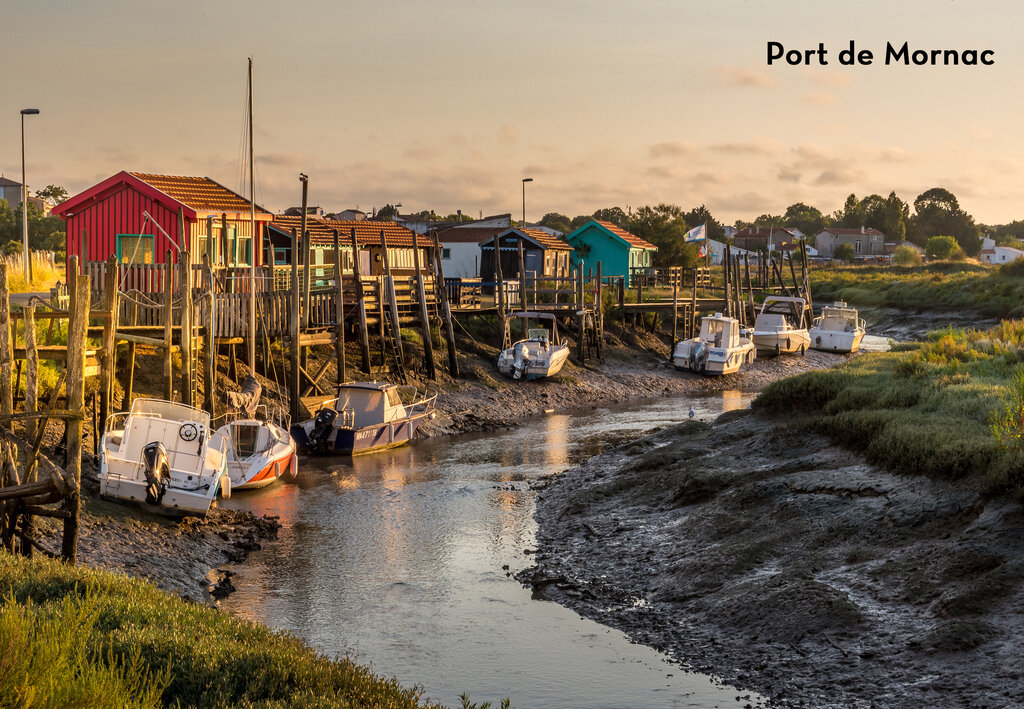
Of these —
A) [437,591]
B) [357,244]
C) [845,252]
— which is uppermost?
[845,252]

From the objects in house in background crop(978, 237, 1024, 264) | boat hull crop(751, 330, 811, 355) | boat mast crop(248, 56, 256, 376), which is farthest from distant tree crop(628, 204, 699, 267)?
house in background crop(978, 237, 1024, 264)

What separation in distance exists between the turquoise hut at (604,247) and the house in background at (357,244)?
52.7ft

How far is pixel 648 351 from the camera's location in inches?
1961

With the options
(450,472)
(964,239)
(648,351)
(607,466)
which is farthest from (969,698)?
(964,239)

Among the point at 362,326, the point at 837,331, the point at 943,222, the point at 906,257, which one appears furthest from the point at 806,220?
the point at 362,326

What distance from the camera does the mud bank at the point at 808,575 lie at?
10.6 meters

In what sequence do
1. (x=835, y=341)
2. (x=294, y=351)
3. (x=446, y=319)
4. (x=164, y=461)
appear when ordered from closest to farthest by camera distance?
1. (x=164, y=461)
2. (x=294, y=351)
3. (x=446, y=319)
4. (x=835, y=341)

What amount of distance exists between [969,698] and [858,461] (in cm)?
751

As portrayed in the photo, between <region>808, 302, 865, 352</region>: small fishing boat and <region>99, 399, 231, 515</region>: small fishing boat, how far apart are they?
42.8m

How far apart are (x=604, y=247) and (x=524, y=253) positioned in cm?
940

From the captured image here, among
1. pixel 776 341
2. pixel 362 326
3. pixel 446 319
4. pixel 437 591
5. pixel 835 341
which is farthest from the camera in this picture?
pixel 835 341

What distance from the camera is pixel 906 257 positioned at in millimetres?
114562

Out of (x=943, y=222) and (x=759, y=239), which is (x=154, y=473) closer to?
(x=759, y=239)

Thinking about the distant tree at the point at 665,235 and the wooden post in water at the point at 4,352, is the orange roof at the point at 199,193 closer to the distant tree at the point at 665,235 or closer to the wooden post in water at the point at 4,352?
the wooden post in water at the point at 4,352
